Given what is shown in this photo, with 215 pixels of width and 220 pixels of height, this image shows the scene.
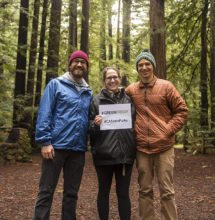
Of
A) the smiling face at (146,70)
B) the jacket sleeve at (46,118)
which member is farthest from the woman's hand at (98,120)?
the smiling face at (146,70)

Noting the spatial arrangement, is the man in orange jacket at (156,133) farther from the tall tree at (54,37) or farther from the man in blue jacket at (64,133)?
the tall tree at (54,37)

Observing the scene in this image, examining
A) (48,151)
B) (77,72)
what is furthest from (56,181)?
(77,72)

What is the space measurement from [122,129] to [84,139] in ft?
1.76

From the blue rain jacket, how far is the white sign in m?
0.25

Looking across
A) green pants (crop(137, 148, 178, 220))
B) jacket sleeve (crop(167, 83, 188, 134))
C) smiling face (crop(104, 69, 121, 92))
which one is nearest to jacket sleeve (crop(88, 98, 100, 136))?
smiling face (crop(104, 69, 121, 92))

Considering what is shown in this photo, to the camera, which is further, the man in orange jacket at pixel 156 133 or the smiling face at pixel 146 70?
the smiling face at pixel 146 70

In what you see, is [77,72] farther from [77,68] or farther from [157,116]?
[157,116]

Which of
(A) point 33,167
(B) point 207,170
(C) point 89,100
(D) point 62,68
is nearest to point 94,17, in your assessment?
(D) point 62,68

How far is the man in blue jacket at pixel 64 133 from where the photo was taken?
3.27 metres

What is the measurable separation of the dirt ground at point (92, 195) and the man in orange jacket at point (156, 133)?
3.66 feet

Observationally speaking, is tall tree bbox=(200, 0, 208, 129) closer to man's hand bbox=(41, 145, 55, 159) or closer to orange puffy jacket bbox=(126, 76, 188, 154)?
orange puffy jacket bbox=(126, 76, 188, 154)

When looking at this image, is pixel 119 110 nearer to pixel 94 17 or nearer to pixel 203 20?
pixel 203 20

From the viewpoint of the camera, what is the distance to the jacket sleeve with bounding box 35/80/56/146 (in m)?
3.24

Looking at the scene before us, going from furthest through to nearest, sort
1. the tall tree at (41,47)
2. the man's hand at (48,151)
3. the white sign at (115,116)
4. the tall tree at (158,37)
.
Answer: the tall tree at (41,47), the tall tree at (158,37), the white sign at (115,116), the man's hand at (48,151)
